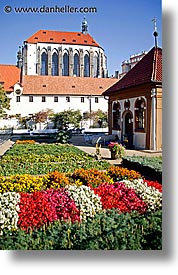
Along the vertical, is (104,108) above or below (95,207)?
above

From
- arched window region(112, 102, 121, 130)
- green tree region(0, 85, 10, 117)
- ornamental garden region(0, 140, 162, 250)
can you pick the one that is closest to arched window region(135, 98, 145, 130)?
arched window region(112, 102, 121, 130)

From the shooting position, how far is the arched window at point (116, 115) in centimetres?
522

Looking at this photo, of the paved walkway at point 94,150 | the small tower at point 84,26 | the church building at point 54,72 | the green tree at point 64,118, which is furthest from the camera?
the paved walkway at point 94,150

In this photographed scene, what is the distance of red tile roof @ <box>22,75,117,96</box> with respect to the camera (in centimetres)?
413

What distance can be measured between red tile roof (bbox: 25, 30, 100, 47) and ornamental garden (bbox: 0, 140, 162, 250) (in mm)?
1512

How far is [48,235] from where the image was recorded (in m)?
2.96

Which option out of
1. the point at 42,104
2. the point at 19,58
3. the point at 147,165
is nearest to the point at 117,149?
the point at 147,165

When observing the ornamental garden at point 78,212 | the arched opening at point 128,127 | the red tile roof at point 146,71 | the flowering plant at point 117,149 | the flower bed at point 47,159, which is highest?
the red tile roof at point 146,71

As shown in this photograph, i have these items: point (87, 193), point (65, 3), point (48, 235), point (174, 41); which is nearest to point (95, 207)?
point (87, 193)

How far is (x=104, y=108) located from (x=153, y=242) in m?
2.31

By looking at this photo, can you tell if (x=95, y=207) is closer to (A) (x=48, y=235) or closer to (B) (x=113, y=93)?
(A) (x=48, y=235)

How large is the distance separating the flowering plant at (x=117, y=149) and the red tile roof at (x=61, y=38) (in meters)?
1.62

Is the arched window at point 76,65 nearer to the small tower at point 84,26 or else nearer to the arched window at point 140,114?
the small tower at point 84,26

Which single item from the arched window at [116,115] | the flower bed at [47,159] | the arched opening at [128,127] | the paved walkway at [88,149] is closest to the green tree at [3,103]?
the flower bed at [47,159]
